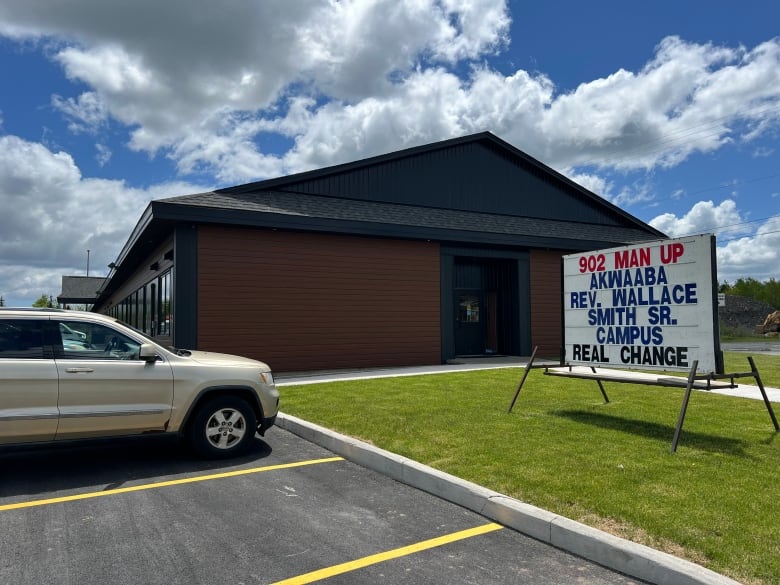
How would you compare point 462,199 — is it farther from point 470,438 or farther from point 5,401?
point 5,401

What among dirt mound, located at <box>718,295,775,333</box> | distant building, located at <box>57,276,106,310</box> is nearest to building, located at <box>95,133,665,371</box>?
distant building, located at <box>57,276,106,310</box>

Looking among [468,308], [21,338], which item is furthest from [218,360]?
[468,308]

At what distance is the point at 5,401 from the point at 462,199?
1674 centimetres

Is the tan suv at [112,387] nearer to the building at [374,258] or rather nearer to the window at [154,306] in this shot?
the window at [154,306]

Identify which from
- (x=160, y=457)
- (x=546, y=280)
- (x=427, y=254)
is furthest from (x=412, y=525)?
(x=546, y=280)

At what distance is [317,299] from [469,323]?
22.2 feet

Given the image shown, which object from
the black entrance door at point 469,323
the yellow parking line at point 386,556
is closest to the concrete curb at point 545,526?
the yellow parking line at point 386,556

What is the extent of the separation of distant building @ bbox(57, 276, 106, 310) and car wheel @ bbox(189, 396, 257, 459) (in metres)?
46.5

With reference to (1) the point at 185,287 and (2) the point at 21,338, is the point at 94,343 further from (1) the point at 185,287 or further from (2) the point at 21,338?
(1) the point at 185,287

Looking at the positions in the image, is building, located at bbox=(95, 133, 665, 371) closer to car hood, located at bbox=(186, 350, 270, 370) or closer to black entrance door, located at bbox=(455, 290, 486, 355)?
black entrance door, located at bbox=(455, 290, 486, 355)

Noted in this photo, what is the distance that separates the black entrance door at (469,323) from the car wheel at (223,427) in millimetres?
13679

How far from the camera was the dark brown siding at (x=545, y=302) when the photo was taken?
64.0 feet

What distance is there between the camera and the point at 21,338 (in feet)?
19.3

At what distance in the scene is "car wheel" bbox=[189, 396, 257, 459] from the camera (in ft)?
21.3
